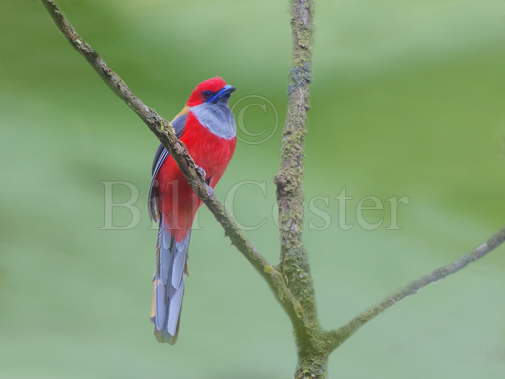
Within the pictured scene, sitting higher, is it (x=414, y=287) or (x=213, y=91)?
(x=213, y=91)

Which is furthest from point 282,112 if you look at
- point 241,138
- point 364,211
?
point 364,211

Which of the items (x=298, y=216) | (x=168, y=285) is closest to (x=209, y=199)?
(x=298, y=216)

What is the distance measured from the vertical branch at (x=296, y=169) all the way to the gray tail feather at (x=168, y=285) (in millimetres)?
232

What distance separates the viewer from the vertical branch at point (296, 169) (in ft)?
3.01

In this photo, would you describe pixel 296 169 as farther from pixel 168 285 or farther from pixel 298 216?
pixel 168 285

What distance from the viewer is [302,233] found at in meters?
0.95

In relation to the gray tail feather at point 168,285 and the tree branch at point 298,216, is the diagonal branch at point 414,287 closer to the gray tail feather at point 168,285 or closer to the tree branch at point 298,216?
the tree branch at point 298,216

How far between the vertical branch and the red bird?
0.17 meters

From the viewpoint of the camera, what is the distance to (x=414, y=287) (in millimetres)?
800

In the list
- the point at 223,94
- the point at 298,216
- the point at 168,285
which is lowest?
the point at 168,285

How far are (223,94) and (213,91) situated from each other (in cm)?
2

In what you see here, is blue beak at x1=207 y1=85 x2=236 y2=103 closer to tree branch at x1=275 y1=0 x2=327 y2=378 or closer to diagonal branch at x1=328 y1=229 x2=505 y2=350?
tree branch at x1=275 y1=0 x2=327 y2=378

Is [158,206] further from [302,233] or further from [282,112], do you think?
[302,233]

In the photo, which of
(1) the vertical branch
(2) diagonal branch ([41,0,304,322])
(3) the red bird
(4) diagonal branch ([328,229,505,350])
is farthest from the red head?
(4) diagonal branch ([328,229,505,350])
